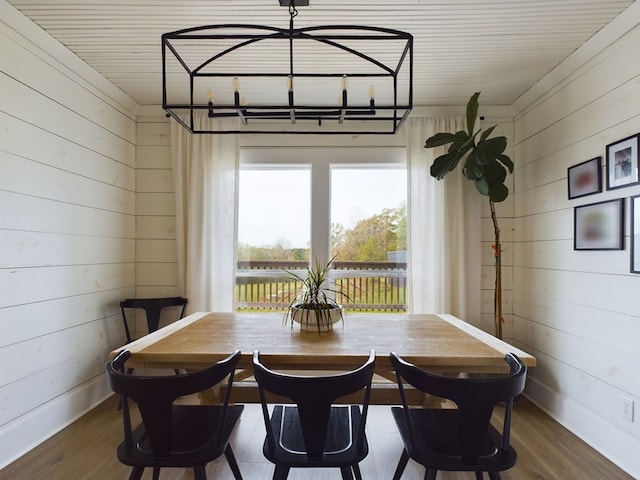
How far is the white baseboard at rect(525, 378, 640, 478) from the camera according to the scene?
196 cm

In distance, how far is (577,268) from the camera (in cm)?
242

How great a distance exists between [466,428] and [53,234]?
2.63 metres

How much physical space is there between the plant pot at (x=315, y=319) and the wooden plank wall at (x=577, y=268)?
5.52 feet

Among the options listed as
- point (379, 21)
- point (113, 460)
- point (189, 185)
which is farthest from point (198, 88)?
point (113, 460)

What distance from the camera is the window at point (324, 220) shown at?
3.35 m

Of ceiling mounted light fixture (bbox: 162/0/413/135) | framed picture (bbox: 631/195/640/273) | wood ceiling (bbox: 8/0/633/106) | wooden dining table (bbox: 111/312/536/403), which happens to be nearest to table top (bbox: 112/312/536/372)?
wooden dining table (bbox: 111/312/536/403)

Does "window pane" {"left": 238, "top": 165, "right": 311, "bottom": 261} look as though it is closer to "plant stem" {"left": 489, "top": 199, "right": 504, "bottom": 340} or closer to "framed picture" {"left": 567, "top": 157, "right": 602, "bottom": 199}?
"plant stem" {"left": 489, "top": 199, "right": 504, "bottom": 340}

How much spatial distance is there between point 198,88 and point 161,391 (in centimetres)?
247

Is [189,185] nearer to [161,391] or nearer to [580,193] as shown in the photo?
[161,391]

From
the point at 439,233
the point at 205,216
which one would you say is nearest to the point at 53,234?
the point at 205,216

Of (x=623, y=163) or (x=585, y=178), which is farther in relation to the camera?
(x=585, y=178)

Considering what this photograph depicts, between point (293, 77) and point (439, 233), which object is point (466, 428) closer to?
point (293, 77)

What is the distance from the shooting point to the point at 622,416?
203 centimetres

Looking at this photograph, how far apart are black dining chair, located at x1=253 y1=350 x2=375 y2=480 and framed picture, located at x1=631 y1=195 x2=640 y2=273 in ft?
5.42
